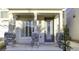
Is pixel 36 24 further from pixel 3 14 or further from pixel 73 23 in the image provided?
pixel 73 23

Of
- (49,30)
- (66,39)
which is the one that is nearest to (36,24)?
(49,30)

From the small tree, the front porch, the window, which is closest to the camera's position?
the small tree

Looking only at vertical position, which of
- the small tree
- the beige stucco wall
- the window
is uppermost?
the window

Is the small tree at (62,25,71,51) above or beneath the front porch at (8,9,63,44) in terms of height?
beneath

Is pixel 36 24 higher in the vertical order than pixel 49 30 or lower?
higher

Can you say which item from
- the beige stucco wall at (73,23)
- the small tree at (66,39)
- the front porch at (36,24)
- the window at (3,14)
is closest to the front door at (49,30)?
the front porch at (36,24)

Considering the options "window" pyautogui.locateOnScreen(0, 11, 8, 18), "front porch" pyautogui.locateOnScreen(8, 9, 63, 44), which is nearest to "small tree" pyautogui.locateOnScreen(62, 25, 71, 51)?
"front porch" pyautogui.locateOnScreen(8, 9, 63, 44)

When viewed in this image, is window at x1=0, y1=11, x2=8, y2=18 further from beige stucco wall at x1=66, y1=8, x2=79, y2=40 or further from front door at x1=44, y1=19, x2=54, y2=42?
beige stucco wall at x1=66, y1=8, x2=79, y2=40

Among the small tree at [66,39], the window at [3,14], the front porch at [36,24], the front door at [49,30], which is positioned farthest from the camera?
the front door at [49,30]

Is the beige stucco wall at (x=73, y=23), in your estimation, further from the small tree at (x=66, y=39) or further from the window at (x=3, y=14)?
the window at (x=3, y=14)

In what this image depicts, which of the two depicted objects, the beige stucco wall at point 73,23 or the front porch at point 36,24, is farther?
the front porch at point 36,24

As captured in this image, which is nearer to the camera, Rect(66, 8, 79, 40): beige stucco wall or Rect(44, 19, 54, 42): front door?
Rect(66, 8, 79, 40): beige stucco wall
